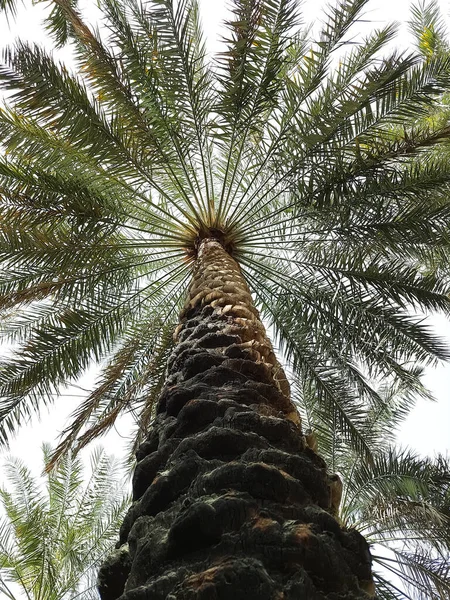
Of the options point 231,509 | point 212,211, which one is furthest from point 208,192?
point 231,509

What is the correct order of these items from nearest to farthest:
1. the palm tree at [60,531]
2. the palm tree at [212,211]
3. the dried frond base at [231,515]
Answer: the dried frond base at [231,515]
the palm tree at [212,211]
the palm tree at [60,531]

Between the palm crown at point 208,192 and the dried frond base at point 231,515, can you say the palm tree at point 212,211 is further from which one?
the dried frond base at point 231,515

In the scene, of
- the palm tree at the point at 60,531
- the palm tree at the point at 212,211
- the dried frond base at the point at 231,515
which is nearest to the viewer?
the dried frond base at the point at 231,515

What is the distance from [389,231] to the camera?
25.3 ft

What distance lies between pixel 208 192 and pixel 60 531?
6.23 metres

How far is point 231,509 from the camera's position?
2.51 m

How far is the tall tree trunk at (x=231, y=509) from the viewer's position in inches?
87.9

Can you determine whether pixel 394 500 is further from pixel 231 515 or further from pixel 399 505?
pixel 231 515

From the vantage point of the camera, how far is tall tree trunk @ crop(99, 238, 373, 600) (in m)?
2.23

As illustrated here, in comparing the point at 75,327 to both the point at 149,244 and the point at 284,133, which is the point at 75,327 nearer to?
the point at 149,244

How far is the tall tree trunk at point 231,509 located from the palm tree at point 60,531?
6767 mm

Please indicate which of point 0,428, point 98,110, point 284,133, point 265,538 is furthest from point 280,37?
point 265,538

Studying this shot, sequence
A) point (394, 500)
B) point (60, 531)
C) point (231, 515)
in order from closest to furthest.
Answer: point (231, 515), point (394, 500), point (60, 531)

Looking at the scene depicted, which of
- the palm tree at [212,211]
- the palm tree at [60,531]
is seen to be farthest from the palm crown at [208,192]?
the palm tree at [60,531]
